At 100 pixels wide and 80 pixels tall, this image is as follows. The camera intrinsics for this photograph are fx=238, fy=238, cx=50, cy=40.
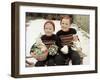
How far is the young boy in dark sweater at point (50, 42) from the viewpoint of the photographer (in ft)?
5.64

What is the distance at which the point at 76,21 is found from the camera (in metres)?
1.82

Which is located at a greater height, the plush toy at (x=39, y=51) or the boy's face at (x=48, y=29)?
the boy's face at (x=48, y=29)

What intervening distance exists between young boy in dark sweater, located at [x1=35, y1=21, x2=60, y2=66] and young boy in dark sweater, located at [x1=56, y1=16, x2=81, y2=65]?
0.14ft

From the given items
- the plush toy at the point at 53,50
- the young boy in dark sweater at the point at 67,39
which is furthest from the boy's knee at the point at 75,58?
the plush toy at the point at 53,50

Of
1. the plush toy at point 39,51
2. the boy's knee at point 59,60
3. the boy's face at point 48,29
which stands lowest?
the boy's knee at point 59,60

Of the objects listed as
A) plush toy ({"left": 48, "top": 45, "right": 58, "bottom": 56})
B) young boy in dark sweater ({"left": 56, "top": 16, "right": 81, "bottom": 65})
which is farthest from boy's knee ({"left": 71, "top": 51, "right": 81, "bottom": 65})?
plush toy ({"left": 48, "top": 45, "right": 58, "bottom": 56})

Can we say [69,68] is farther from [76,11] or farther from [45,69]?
[76,11]

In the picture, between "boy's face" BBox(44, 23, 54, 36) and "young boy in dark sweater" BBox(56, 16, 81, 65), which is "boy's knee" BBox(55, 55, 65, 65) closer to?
"young boy in dark sweater" BBox(56, 16, 81, 65)

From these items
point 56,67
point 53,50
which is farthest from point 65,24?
point 56,67

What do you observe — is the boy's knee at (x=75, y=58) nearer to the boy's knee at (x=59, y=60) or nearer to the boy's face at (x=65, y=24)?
the boy's knee at (x=59, y=60)

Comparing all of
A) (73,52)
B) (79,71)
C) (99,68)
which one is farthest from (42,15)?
(99,68)

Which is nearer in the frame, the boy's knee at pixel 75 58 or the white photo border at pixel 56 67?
the white photo border at pixel 56 67

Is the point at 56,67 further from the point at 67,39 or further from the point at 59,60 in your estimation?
the point at 67,39

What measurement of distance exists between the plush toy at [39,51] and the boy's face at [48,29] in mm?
81
